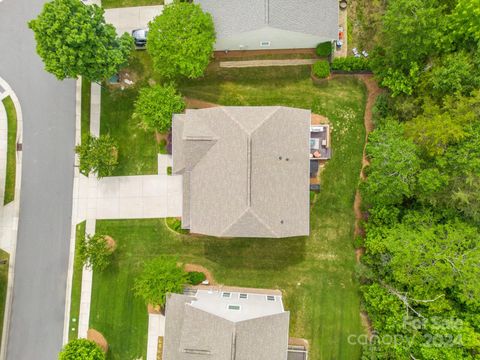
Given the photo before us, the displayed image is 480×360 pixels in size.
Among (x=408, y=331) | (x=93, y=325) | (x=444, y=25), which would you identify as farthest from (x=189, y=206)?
(x=444, y=25)

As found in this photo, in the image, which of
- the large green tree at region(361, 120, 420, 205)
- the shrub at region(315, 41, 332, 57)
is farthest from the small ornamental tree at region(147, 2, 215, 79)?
the large green tree at region(361, 120, 420, 205)

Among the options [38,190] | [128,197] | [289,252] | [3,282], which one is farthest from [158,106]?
[3,282]

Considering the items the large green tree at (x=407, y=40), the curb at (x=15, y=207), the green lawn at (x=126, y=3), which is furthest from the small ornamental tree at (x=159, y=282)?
the green lawn at (x=126, y=3)

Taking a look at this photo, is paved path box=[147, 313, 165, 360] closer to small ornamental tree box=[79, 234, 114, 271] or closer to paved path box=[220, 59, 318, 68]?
small ornamental tree box=[79, 234, 114, 271]

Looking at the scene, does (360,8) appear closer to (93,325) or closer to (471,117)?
(471,117)

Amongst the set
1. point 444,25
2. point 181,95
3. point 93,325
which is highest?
point 444,25

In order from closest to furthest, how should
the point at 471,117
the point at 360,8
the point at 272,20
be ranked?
the point at 471,117, the point at 272,20, the point at 360,8

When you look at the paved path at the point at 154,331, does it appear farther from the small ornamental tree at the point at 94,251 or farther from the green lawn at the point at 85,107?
the green lawn at the point at 85,107
